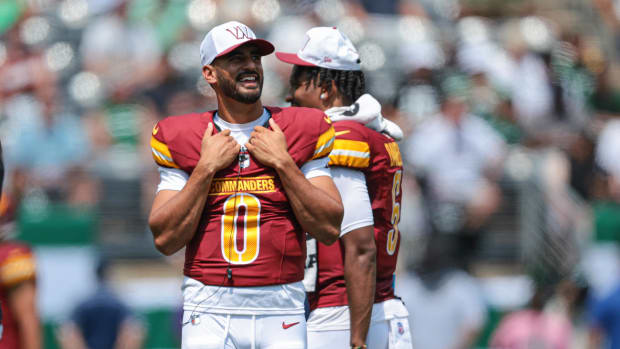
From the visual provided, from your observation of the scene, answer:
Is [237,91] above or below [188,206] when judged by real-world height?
above

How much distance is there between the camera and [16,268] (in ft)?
16.6

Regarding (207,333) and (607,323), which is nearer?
(207,333)

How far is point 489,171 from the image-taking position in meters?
11.3

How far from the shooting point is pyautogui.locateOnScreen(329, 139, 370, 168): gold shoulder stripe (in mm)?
4754

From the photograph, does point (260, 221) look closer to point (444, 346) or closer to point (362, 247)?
point (362, 247)

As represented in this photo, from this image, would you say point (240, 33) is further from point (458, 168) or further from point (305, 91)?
point (458, 168)

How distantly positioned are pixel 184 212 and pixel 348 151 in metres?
1.05

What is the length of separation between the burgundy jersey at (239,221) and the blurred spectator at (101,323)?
5.89 m

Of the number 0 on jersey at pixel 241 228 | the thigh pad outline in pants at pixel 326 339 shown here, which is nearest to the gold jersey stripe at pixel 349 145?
the number 0 on jersey at pixel 241 228

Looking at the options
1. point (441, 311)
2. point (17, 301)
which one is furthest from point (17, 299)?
point (441, 311)

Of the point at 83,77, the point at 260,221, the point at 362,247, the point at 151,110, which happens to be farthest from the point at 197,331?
the point at 83,77

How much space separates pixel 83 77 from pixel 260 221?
9.33 metres

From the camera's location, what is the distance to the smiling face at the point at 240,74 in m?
4.19

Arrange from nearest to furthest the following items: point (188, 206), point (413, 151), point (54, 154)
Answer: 1. point (188, 206)
2. point (413, 151)
3. point (54, 154)
